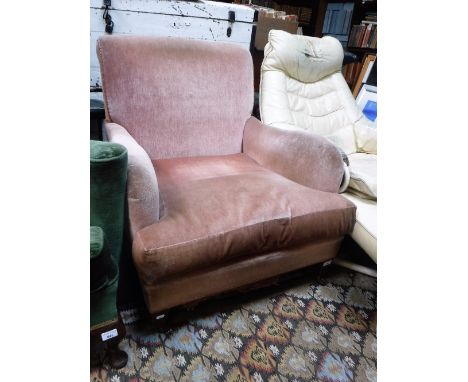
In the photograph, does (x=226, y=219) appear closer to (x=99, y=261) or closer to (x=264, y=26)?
(x=99, y=261)

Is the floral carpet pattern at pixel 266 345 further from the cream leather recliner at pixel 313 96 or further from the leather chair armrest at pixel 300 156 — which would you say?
the cream leather recliner at pixel 313 96

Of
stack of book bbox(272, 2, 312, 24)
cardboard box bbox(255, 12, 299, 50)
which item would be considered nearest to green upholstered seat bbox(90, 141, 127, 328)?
cardboard box bbox(255, 12, 299, 50)

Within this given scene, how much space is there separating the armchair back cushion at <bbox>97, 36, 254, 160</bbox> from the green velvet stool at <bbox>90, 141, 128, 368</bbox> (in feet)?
1.71

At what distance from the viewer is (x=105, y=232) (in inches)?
30.0

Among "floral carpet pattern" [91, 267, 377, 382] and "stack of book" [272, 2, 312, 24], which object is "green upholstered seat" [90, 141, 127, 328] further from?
"stack of book" [272, 2, 312, 24]

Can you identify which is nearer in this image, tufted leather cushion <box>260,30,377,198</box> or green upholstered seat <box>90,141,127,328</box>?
green upholstered seat <box>90,141,127,328</box>

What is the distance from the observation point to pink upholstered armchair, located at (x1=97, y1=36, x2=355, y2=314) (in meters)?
0.83

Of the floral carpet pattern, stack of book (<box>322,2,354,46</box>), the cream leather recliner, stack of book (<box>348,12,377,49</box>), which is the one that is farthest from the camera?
stack of book (<box>322,2,354,46</box>)

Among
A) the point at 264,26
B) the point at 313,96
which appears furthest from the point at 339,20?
the point at 313,96

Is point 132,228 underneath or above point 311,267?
above
